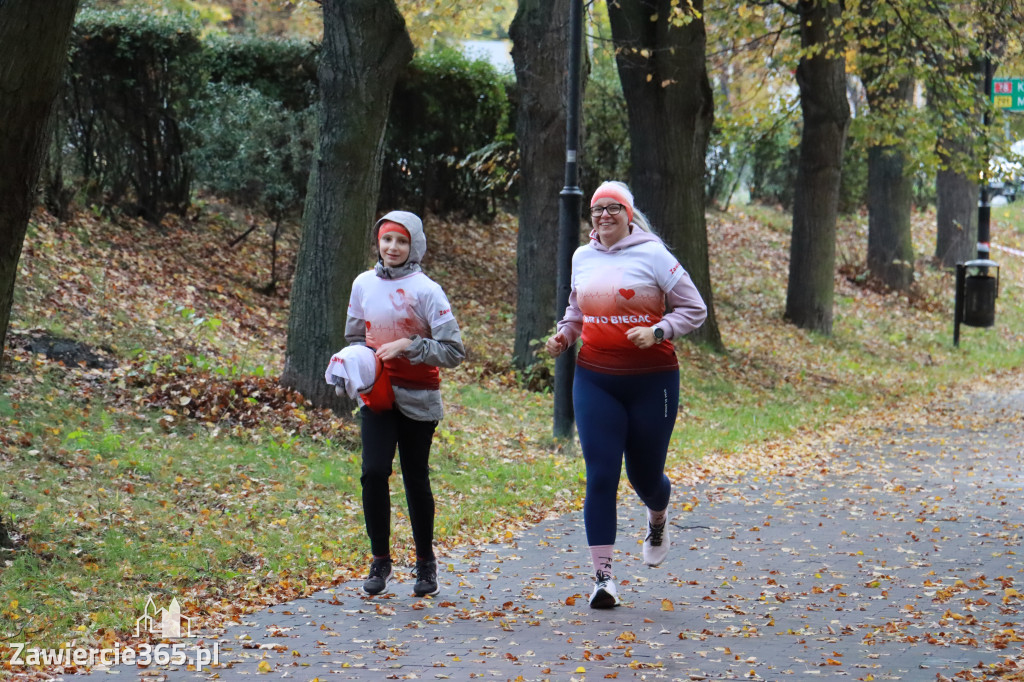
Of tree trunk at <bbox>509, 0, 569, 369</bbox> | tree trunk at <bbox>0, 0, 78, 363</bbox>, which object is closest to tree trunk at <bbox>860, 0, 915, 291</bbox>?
tree trunk at <bbox>509, 0, 569, 369</bbox>

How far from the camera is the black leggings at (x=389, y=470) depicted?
20.7 ft

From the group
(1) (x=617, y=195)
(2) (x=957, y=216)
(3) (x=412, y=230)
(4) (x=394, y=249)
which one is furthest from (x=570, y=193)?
(2) (x=957, y=216)

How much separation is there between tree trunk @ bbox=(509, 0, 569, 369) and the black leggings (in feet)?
25.1

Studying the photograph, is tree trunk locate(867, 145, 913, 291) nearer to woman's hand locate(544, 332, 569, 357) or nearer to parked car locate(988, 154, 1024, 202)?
parked car locate(988, 154, 1024, 202)

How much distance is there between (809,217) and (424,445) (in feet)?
51.6

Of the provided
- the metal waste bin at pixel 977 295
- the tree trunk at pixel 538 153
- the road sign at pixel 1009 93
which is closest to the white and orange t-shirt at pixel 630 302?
the tree trunk at pixel 538 153

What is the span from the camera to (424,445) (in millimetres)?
6445

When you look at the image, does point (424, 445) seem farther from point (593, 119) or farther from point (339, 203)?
point (593, 119)

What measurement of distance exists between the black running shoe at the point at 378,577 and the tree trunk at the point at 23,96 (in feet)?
7.93

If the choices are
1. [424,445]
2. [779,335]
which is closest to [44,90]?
[424,445]

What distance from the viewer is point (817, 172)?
2058 centimetres

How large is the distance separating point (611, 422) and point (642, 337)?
52cm

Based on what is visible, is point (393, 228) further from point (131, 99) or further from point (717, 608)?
point (131, 99)

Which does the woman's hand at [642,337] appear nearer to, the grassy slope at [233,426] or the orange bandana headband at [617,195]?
the orange bandana headband at [617,195]
